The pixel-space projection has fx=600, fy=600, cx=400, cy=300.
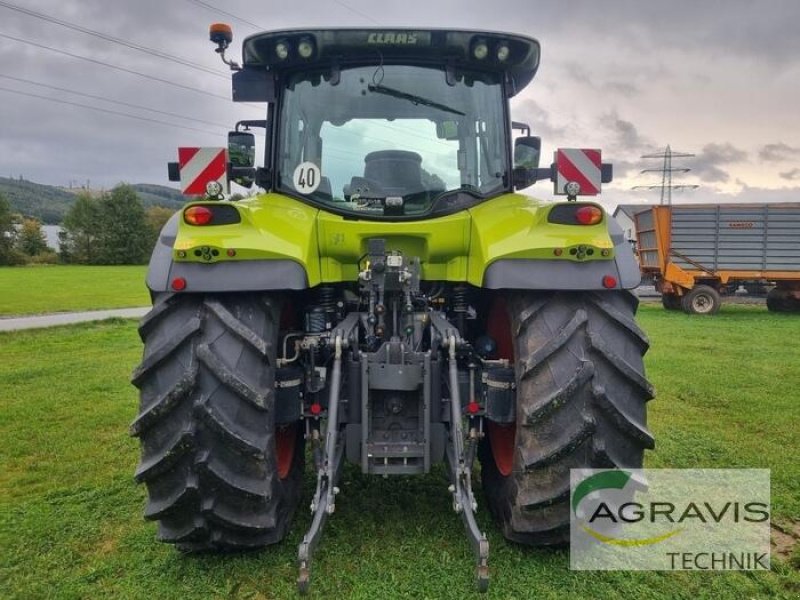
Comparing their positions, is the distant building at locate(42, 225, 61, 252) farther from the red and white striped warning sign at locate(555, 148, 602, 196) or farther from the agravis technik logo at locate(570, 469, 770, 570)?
the agravis technik logo at locate(570, 469, 770, 570)

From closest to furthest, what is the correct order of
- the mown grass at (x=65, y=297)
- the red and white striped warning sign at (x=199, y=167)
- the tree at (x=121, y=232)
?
the red and white striped warning sign at (x=199, y=167), the mown grass at (x=65, y=297), the tree at (x=121, y=232)

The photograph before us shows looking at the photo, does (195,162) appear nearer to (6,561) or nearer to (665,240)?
(6,561)

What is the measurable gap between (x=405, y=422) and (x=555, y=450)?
72 cm

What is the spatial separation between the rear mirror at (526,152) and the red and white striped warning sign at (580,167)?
483 millimetres

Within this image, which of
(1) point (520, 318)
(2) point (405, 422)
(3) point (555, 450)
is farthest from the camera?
(2) point (405, 422)

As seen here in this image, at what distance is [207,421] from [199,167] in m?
1.50

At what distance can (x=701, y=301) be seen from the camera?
46.7ft

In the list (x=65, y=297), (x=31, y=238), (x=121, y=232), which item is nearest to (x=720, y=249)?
(x=65, y=297)

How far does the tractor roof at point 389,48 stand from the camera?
3061 mm

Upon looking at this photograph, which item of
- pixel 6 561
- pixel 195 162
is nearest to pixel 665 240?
pixel 195 162

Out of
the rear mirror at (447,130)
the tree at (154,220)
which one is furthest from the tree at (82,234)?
the rear mirror at (447,130)

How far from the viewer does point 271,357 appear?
256 centimetres

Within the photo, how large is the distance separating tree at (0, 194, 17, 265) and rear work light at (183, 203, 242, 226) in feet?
159

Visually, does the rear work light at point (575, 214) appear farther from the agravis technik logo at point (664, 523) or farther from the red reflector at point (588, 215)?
the agravis technik logo at point (664, 523)
